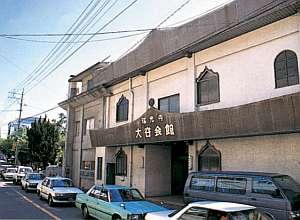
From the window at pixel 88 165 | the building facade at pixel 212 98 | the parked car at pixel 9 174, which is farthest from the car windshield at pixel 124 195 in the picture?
the parked car at pixel 9 174

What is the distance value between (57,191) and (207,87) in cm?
916

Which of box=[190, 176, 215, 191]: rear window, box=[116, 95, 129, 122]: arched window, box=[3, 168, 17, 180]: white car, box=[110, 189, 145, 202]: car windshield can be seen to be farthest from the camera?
box=[3, 168, 17, 180]: white car

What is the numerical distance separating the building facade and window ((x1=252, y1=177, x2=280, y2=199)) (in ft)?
5.80

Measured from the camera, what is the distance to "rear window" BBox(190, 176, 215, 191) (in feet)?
36.4

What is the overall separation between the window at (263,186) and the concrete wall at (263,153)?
7.08ft

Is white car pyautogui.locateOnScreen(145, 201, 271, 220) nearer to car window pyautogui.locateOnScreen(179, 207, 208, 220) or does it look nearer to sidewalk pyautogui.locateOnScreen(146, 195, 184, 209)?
car window pyautogui.locateOnScreen(179, 207, 208, 220)

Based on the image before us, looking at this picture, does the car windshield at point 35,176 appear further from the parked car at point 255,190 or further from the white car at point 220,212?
the white car at point 220,212

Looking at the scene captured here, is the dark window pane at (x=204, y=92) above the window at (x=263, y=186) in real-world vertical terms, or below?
above

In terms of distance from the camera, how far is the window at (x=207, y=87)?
577 inches

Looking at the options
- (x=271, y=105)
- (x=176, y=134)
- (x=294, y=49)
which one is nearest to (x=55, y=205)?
(x=176, y=134)

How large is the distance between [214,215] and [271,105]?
Result: 4.95 meters

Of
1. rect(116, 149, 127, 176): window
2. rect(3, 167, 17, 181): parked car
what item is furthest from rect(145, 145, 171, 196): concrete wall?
rect(3, 167, 17, 181): parked car

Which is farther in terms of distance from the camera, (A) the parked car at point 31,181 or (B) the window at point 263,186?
(A) the parked car at point 31,181

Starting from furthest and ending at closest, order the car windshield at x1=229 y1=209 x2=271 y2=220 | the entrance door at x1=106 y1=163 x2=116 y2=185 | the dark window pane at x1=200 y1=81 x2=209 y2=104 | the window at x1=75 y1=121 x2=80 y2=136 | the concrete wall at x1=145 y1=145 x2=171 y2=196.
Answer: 1. the window at x1=75 y1=121 x2=80 y2=136
2. the entrance door at x1=106 y1=163 x2=116 y2=185
3. the concrete wall at x1=145 y1=145 x2=171 y2=196
4. the dark window pane at x1=200 y1=81 x2=209 y2=104
5. the car windshield at x1=229 y1=209 x2=271 y2=220
